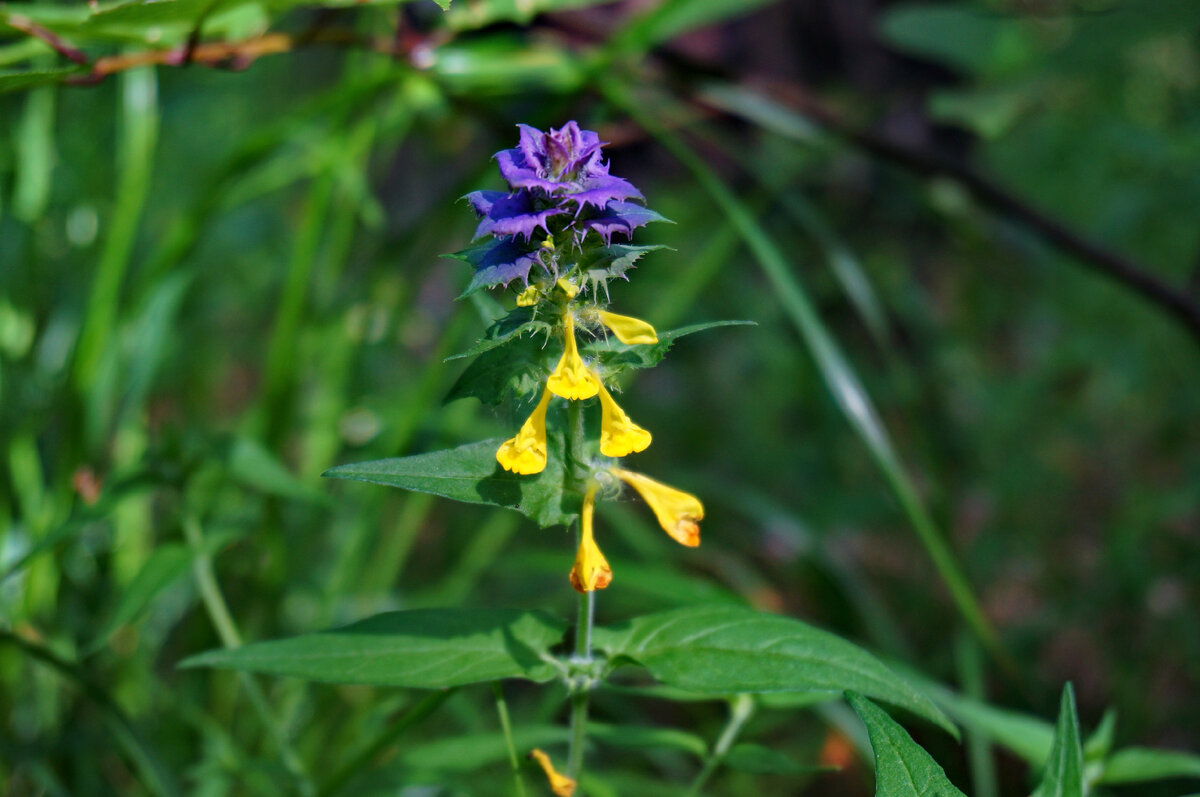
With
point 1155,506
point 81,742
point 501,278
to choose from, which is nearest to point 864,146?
point 1155,506

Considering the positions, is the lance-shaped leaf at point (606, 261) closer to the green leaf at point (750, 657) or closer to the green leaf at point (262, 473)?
the green leaf at point (750, 657)

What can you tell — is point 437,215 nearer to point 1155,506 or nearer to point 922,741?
point 922,741

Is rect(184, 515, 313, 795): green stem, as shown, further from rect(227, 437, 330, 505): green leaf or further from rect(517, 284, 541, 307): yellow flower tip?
rect(517, 284, 541, 307): yellow flower tip

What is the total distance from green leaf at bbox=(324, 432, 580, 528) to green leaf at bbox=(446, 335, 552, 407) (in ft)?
0.08

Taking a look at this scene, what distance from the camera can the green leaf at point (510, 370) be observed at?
0.38 metres

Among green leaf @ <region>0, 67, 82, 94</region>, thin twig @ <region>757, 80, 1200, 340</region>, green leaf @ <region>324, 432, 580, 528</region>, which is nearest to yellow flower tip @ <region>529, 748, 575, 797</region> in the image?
green leaf @ <region>324, 432, 580, 528</region>

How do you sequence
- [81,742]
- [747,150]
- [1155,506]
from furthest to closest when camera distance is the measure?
[747,150] → [1155,506] → [81,742]

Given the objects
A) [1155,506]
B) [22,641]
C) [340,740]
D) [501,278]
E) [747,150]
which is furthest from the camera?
[747,150]

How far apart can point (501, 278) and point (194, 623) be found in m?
0.66

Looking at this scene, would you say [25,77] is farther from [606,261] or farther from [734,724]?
[734,724]

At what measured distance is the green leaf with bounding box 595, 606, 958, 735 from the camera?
0.34 m

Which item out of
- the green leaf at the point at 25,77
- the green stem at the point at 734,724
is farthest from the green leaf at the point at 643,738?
the green leaf at the point at 25,77

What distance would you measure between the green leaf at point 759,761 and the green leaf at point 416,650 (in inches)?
4.5

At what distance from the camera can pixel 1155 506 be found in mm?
1037
